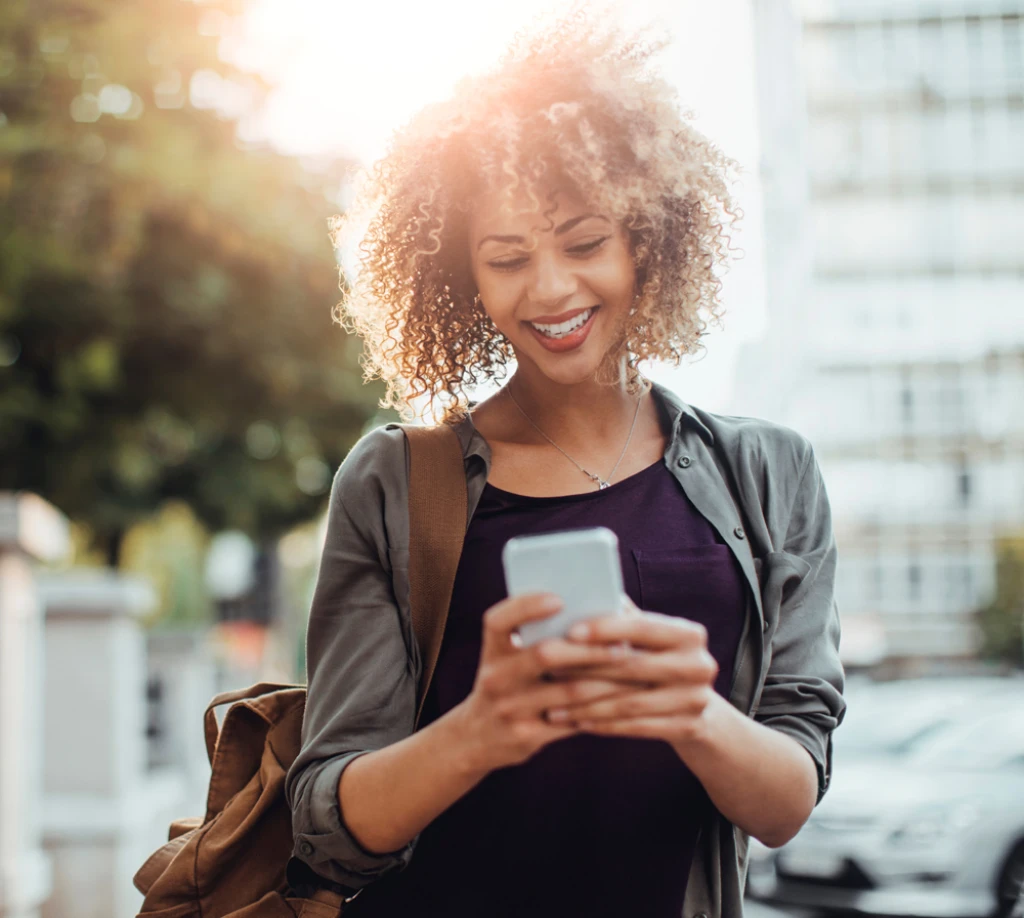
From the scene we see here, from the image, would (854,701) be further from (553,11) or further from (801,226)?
(553,11)

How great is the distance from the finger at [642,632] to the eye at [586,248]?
0.68 m

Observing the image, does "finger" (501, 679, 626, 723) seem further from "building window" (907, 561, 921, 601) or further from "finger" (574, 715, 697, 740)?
"building window" (907, 561, 921, 601)

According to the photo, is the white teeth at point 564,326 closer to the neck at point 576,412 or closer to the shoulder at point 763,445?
the neck at point 576,412

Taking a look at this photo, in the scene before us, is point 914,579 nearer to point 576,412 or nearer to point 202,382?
point 202,382

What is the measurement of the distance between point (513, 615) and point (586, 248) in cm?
72

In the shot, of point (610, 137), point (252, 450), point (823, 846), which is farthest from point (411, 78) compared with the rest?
point (252, 450)

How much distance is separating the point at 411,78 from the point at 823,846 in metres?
5.78

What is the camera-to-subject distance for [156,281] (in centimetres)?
1112

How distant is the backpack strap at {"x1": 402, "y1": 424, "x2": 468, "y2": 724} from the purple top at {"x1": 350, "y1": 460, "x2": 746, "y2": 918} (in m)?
0.02

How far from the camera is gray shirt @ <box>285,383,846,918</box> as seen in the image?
1.76m

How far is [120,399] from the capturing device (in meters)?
13.1

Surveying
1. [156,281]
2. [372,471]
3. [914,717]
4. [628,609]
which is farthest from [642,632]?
[156,281]

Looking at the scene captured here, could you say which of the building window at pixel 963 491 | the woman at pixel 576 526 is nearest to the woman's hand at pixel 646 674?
the woman at pixel 576 526

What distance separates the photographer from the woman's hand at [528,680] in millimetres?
1272
